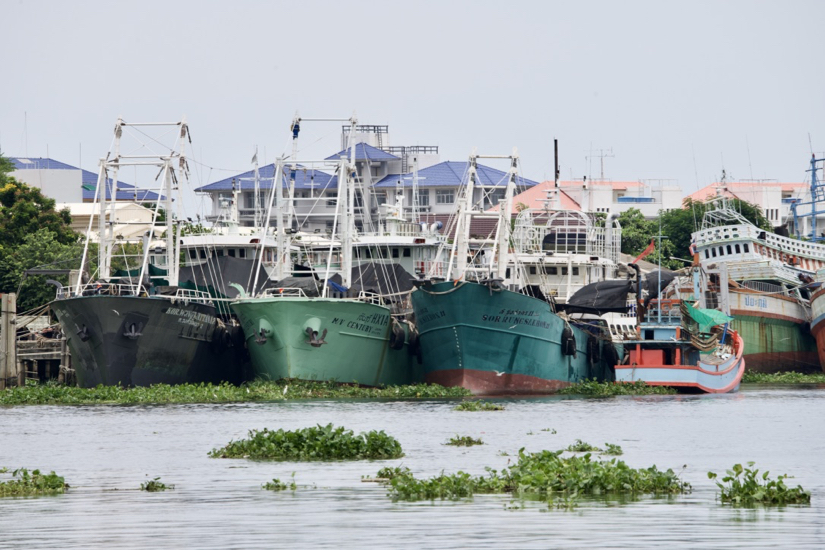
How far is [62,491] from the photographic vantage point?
25938mm

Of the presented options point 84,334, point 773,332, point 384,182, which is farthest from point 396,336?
point 384,182

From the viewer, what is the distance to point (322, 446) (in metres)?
30.7

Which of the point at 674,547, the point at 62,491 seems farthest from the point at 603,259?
the point at 674,547

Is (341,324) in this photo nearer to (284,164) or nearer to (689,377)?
(284,164)

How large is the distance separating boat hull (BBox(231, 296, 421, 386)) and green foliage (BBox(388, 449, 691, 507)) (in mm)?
26219

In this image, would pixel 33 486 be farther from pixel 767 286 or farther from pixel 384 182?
pixel 384 182

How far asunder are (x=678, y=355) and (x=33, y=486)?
113 ft

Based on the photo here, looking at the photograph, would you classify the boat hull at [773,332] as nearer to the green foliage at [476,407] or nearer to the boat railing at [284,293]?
the boat railing at [284,293]

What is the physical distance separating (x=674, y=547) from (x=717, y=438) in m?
18.1

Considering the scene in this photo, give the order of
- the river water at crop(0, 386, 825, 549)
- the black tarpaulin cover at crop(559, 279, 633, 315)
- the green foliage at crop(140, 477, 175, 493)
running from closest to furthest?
the river water at crop(0, 386, 825, 549)
the green foliage at crop(140, 477, 175, 493)
the black tarpaulin cover at crop(559, 279, 633, 315)

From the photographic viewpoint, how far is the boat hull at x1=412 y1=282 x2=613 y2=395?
52.8 meters

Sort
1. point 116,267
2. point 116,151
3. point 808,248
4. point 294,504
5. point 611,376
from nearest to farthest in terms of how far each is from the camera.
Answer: point 294,504 < point 116,151 < point 611,376 < point 116,267 < point 808,248

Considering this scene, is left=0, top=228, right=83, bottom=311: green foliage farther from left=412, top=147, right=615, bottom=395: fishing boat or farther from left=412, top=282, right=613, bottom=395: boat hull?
left=412, top=282, right=613, bottom=395: boat hull

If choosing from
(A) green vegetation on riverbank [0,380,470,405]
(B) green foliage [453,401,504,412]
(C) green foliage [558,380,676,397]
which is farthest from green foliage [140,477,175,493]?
(C) green foliage [558,380,676,397]
